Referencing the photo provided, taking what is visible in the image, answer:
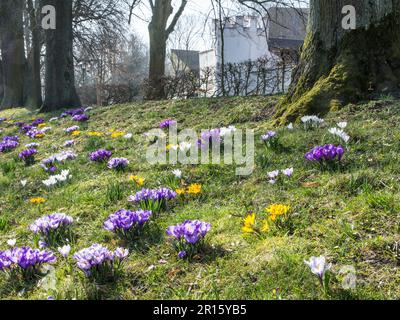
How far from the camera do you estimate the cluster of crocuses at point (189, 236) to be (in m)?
2.80

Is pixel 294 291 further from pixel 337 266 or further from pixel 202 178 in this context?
pixel 202 178

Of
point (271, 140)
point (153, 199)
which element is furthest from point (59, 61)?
point (153, 199)

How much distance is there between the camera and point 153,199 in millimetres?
3562

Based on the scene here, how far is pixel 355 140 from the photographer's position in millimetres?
4332

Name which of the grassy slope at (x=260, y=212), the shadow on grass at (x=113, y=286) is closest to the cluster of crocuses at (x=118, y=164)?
the grassy slope at (x=260, y=212)

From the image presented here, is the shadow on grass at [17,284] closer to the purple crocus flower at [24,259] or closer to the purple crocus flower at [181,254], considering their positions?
the purple crocus flower at [24,259]

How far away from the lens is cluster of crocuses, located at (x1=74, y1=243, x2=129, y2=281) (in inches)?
102

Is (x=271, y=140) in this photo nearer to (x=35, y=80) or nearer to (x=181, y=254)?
(x=181, y=254)

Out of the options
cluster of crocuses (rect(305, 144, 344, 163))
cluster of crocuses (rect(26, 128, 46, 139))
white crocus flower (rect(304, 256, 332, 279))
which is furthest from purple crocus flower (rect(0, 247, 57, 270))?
cluster of crocuses (rect(26, 128, 46, 139))

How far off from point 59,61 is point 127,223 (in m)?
11.4

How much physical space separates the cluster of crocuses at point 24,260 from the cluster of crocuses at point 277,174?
1858 millimetres

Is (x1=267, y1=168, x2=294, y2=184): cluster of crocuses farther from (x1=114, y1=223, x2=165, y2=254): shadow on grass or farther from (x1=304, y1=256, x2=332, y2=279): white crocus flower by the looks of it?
A: (x1=304, y1=256, x2=332, y2=279): white crocus flower
